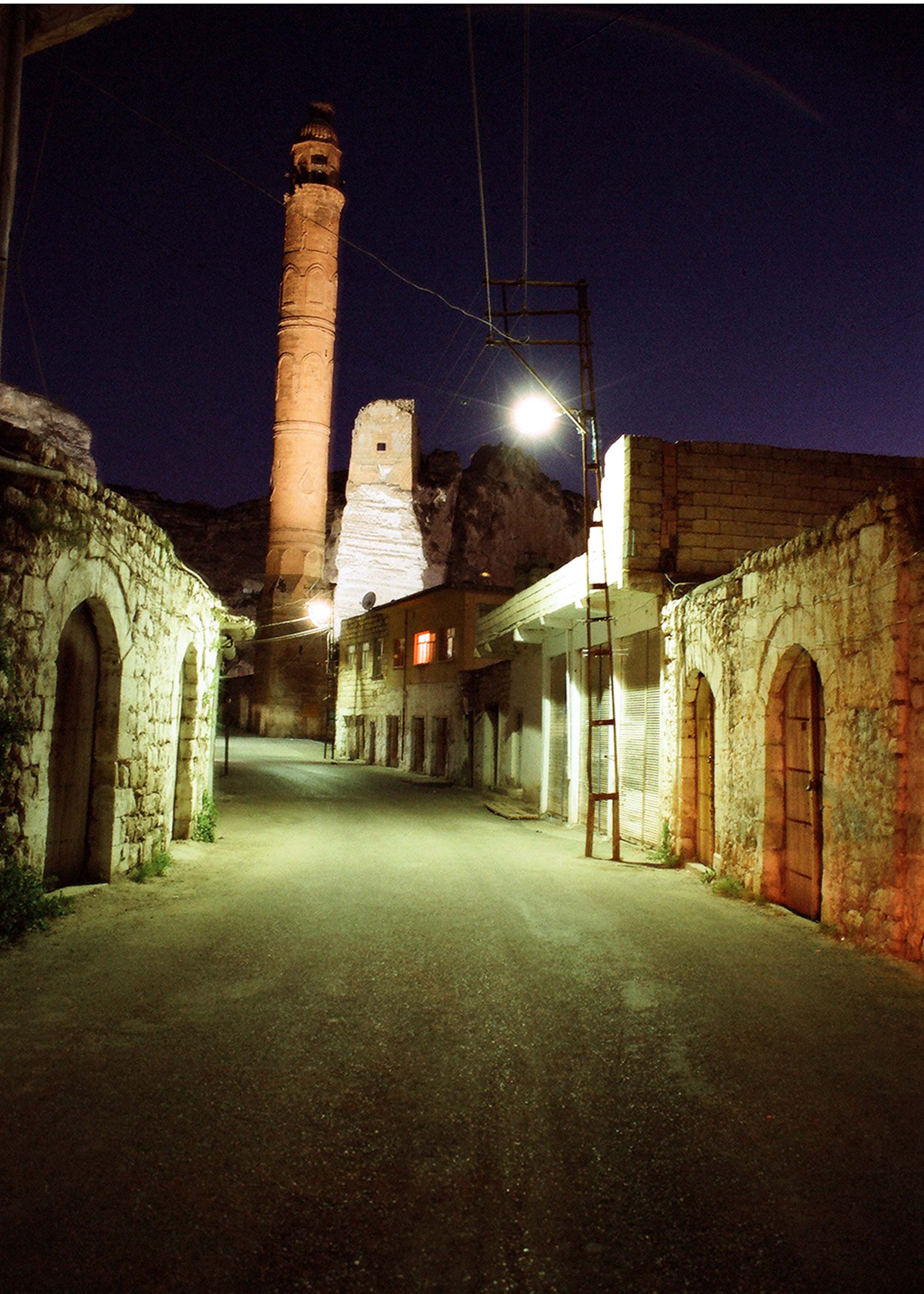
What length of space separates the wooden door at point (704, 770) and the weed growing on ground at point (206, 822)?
258 inches

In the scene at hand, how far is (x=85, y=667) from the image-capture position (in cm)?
746

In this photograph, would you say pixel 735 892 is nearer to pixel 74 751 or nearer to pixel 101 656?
pixel 74 751

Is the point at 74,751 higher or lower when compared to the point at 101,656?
lower

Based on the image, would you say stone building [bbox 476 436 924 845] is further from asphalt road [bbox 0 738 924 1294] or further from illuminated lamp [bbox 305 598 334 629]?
illuminated lamp [bbox 305 598 334 629]

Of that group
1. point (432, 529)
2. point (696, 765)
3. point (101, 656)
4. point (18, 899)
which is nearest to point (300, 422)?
point (432, 529)

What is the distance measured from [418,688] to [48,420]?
16.7 meters

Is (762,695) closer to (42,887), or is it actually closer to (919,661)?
(919,661)

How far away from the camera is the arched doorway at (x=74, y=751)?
23.3 ft

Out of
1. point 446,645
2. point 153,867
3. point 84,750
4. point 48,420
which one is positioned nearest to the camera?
point 84,750

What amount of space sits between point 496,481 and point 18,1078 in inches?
1971

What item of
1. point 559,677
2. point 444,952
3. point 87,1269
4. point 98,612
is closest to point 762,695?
point 444,952

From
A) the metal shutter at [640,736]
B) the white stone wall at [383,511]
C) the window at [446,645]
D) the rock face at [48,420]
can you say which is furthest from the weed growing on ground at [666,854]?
the white stone wall at [383,511]

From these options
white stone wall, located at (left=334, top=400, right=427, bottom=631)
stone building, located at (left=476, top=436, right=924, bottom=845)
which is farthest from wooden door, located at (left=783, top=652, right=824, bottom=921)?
Result: white stone wall, located at (left=334, top=400, right=427, bottom=631)

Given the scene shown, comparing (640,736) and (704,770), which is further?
(640,736)
